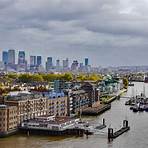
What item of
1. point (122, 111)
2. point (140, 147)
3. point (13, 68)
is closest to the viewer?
point (140, 147)

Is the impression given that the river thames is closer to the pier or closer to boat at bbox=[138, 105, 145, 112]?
the pier

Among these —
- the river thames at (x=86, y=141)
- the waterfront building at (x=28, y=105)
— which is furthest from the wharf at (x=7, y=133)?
the waterfront building at (x=28, y=105)

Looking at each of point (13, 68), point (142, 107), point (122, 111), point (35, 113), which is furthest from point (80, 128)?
point (13, 68)

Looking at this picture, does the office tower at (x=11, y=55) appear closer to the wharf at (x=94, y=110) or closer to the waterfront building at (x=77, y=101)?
the waterfront building at (x=77, y=101)

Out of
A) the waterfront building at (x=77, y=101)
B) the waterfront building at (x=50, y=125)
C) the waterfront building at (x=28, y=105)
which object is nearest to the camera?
the waterfront building at (x=50, y=125)

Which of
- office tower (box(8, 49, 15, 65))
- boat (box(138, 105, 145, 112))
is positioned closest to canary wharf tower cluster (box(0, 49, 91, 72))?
office tower (box(8, 49, 15, 65))

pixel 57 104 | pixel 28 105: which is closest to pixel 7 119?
pixel 28 105

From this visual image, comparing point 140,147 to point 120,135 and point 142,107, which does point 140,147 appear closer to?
point 120,135
